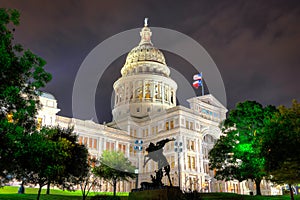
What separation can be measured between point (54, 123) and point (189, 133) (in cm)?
3090

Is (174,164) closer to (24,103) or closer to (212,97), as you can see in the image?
(212,97)

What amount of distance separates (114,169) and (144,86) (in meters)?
52.6

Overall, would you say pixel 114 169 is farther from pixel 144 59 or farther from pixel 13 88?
pixel 144 59

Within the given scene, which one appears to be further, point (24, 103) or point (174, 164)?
point (174, 164)

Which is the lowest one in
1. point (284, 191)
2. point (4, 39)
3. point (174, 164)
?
point (284, 191)

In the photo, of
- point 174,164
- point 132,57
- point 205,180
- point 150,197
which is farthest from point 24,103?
point 132,57

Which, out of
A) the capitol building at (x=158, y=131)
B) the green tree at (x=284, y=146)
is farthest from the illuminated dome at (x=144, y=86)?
the green tree at (x=284, y=146)

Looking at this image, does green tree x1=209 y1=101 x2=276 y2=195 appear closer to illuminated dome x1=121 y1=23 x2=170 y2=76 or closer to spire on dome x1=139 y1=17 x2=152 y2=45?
illuminated dome x1=121 y1=23 x2=170 y2=76

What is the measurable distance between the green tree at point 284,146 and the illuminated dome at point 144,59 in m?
77.5

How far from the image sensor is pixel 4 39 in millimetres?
19000

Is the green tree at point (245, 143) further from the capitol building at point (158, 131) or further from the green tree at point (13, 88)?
the green tree at point (13, 88)

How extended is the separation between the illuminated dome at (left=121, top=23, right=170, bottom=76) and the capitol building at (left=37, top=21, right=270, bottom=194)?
283 inches

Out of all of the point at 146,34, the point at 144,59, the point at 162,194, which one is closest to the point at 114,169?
the point at 162,194

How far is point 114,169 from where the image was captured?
48625 millimetres
